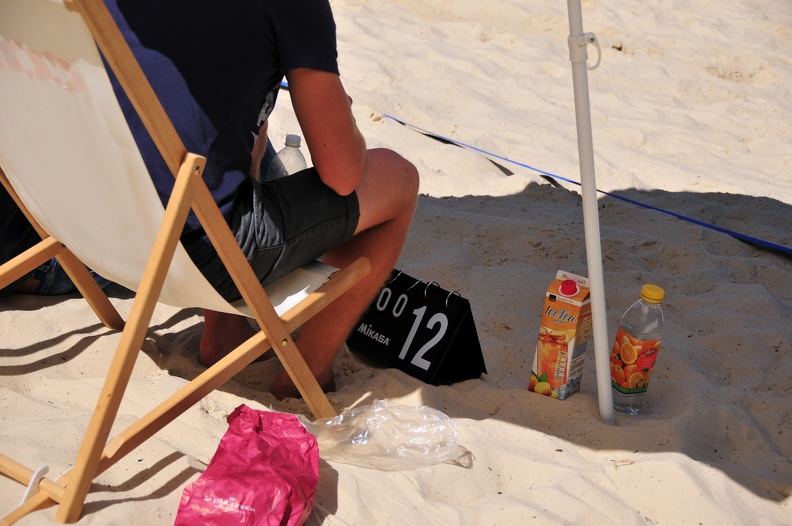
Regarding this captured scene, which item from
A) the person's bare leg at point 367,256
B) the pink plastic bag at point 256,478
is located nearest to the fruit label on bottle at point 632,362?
the person's bare leg at point 367,256

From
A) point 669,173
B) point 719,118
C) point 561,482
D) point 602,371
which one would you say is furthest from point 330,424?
point 719,118

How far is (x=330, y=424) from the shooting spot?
2088 mm

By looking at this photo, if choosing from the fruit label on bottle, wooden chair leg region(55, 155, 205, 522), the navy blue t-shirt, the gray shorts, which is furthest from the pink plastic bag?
the fruit label on bottle

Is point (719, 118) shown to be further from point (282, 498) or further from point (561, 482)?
point (282, 498)

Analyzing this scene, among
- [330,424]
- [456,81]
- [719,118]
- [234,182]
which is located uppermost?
[234,182]

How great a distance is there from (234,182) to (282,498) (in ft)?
2.30

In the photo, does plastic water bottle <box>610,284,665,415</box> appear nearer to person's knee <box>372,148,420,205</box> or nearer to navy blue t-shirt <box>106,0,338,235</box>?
person's knee <box>372,148,420,205</box>

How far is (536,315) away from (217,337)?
111 centimetres

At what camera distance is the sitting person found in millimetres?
1715

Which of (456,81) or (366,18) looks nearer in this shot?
(456,81)

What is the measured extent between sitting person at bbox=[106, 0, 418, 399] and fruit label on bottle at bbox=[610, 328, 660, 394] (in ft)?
2.43

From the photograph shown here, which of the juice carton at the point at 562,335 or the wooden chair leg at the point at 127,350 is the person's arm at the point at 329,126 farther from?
the juice carton at the point at 562,335

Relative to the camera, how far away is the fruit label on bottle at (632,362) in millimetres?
2268

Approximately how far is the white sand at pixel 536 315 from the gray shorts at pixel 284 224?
1.45ft
